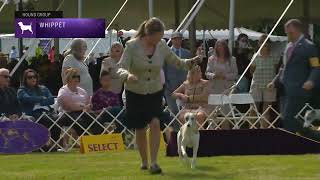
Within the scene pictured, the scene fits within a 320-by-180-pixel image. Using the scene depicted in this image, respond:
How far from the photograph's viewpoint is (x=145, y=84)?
6.71 m

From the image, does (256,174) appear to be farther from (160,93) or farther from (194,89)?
(194,89)

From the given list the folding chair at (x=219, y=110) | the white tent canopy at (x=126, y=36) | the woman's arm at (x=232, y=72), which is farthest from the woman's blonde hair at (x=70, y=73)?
the white tent canopy at (x=126, y=36)

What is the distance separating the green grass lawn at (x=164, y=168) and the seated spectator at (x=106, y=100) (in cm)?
156

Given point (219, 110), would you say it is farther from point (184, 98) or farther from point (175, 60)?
point (175, 60)

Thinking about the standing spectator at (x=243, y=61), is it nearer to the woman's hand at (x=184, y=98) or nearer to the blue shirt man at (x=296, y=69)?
the woman's hand at (x=184, y=98)

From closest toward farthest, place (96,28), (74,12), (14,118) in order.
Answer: (14,118)
(96,28)
(74,12)

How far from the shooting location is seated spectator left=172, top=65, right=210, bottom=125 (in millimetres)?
10156

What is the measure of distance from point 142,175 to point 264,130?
92.7 inches

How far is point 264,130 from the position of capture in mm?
8516

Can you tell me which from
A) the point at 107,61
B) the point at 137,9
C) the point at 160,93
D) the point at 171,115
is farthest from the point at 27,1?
the point at 160,93

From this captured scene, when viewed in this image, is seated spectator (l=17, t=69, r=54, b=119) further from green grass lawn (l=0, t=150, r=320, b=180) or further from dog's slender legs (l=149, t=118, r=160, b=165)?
dog's slender legs (l=149, t=118, r=160, b=165)

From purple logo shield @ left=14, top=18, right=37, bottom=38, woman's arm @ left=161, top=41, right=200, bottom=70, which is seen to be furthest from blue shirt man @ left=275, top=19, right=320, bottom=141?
purple logo shield @ left=14, top=18, right=37, bottom=38

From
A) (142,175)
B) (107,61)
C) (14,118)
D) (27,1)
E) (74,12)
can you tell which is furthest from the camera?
(74,12)

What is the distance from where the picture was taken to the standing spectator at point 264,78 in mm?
10930
